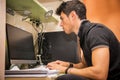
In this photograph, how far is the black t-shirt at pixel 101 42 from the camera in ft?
4.50

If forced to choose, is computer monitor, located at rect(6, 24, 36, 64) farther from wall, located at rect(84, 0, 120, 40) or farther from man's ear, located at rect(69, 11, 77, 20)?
wall, located at rect(84, 0, 120, 40)

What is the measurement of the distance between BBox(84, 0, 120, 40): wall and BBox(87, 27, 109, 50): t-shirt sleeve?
1.91 meters

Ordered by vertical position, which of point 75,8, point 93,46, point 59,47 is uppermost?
point 75,8

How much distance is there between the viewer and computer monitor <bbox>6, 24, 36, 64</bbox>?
173 cm

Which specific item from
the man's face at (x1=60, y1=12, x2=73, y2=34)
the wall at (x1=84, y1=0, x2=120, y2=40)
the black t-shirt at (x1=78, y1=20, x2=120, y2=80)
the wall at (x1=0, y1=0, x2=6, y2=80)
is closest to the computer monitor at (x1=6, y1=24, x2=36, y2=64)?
the wall at (x1=0, y1=0, x2=6, y2=80)

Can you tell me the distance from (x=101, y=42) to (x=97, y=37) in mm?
46

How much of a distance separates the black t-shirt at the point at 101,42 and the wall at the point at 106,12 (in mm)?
1828

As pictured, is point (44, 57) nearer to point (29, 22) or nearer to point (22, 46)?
point (29, 22)

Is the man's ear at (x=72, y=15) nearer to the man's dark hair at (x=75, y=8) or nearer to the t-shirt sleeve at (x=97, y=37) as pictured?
the man's dark hair at (x=75, y=8)

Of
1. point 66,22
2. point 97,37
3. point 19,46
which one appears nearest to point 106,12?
point 66,22

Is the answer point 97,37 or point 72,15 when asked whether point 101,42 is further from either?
point 72,15

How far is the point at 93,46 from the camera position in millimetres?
1363

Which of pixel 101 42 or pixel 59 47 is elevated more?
pixel 101 42

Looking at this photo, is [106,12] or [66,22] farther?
[106,12]
